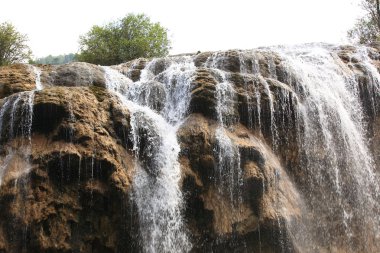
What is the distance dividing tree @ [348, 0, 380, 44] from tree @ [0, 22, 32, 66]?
25.8m

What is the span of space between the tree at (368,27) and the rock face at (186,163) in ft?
58.6

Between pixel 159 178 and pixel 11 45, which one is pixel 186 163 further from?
pixel 11 45

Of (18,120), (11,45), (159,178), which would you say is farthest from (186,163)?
(11,45)

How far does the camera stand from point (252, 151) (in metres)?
11.1

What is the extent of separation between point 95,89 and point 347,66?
1120 cm

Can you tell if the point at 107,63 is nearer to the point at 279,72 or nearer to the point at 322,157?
the point at 279,72

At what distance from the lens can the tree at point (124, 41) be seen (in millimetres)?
35125

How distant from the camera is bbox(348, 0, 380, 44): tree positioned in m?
30.5

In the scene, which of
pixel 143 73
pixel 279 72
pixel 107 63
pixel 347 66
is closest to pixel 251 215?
pixel 279 72

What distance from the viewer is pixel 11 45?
32.0 metres

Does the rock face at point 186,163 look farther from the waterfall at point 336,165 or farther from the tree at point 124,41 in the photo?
the tree at point 124,41

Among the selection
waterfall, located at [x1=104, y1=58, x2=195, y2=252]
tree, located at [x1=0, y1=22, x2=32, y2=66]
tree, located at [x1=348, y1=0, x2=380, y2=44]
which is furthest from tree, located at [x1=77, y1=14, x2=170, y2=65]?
waterfall, located at [x1=104, y1=58, x2=195, y2=252]

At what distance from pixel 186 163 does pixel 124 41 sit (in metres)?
26.5

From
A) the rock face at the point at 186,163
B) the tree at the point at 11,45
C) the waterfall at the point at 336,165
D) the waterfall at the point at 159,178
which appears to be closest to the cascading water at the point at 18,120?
the rock face at the point at 186,163
